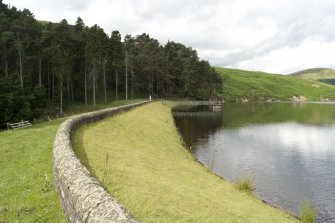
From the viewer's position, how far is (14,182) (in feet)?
69.3

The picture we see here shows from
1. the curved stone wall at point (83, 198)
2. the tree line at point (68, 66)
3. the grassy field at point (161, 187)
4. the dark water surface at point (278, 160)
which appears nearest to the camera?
the curved stone wall at point (83, 198)

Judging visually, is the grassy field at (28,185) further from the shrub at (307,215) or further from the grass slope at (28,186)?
the shrub at (307,215)

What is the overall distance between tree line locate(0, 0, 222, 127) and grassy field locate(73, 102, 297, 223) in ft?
122

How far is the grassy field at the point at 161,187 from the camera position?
1769 cm

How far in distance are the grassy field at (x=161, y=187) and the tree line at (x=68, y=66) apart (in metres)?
37.1

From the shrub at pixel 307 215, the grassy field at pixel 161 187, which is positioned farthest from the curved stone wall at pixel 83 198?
the shrub at pixel 307 215

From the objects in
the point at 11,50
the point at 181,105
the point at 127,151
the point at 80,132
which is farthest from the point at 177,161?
the point at 181,105

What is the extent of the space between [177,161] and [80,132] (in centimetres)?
1056

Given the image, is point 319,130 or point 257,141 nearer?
point 257,141

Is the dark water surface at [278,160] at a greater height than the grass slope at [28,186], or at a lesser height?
lesser

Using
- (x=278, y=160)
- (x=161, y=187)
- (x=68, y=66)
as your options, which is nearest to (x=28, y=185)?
(x=161, y=187)

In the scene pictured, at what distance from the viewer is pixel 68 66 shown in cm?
9681

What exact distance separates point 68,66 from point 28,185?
80.7 metres

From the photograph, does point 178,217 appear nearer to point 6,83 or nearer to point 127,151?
point 127,151
